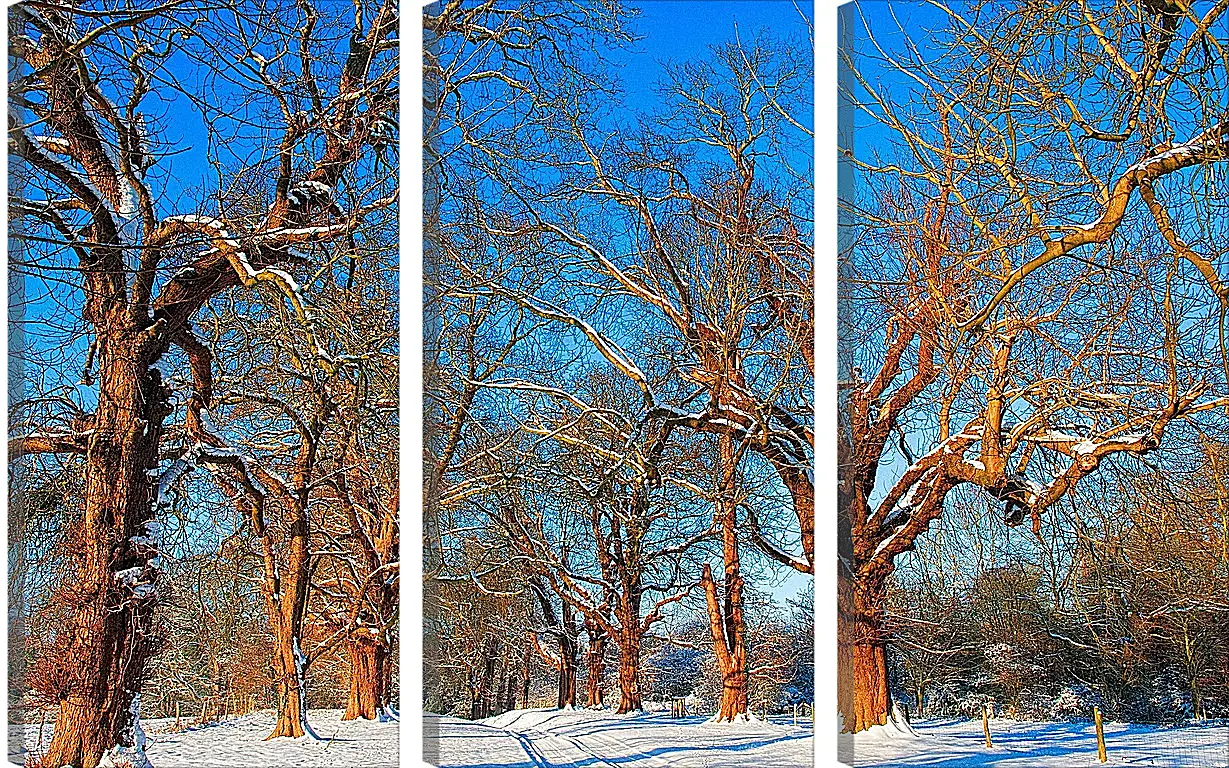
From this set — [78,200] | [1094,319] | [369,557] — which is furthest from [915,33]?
[78,200]

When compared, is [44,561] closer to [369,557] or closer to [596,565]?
[369,557]

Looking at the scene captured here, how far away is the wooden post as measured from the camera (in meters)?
1.95

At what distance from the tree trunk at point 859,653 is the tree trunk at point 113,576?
1.62 m

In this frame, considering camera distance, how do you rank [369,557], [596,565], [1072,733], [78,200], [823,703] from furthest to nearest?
[78,200] → [369,557] → [596,565] → [823,703] → [1072,733]

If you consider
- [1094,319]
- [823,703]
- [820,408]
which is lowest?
[823,703]

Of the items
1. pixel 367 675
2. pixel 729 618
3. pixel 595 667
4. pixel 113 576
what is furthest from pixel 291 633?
pixel 729 618

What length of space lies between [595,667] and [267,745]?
0.82 m

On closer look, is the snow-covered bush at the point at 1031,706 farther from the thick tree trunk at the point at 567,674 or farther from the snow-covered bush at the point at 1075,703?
the thick tree trunk at the point at 567,674

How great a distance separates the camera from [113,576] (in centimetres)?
270

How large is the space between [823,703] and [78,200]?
211 centimetres

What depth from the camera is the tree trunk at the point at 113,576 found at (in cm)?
267

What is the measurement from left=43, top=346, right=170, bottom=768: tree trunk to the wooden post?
206 cm

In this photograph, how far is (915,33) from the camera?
2.20 meters

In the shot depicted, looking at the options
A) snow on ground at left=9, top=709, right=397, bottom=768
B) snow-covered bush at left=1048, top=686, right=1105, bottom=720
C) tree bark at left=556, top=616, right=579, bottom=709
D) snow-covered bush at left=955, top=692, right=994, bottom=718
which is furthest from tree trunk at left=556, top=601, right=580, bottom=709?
snow-covered bush at left=1048, top=686, right=1105, bottom=720
